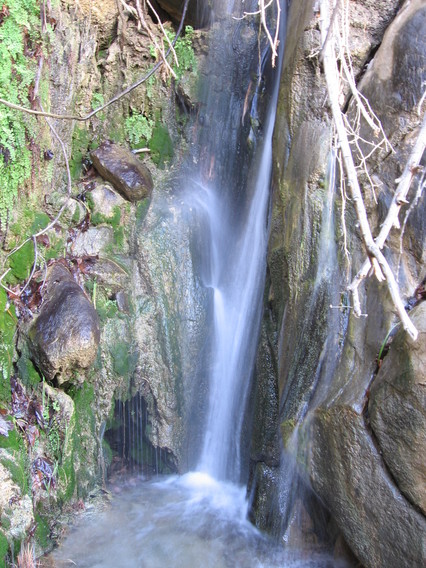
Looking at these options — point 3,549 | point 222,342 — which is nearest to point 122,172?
point 222,342

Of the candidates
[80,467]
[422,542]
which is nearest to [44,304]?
[80,467]

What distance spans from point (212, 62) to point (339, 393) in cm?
531

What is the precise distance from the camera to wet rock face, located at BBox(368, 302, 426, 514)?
3057mm

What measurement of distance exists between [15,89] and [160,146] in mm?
2583

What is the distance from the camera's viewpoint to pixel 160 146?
7.02m

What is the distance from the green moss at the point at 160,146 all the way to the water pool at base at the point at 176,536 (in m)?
4.10

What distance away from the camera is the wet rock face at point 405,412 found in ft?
10.0

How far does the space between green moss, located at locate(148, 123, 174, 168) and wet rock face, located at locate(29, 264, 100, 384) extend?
2671 millimetres

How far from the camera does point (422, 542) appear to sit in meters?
3.08

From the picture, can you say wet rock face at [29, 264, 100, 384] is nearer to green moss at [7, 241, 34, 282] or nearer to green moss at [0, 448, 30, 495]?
green moss at [7, 241, 34, 282]

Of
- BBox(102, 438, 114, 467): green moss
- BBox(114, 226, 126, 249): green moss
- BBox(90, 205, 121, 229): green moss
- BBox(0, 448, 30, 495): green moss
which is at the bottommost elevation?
BBox(102, 438, 114, 467): green moss

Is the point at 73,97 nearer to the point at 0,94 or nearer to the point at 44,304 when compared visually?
the point at 0,94

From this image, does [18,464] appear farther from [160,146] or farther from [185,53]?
[185,53]

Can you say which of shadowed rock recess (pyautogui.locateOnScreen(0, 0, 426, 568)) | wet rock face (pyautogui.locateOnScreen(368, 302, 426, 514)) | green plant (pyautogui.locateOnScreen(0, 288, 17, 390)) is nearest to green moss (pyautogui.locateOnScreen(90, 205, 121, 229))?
shadowed rock recess (pyautogui.locateOnScreen(0, 0, 426, 568))
